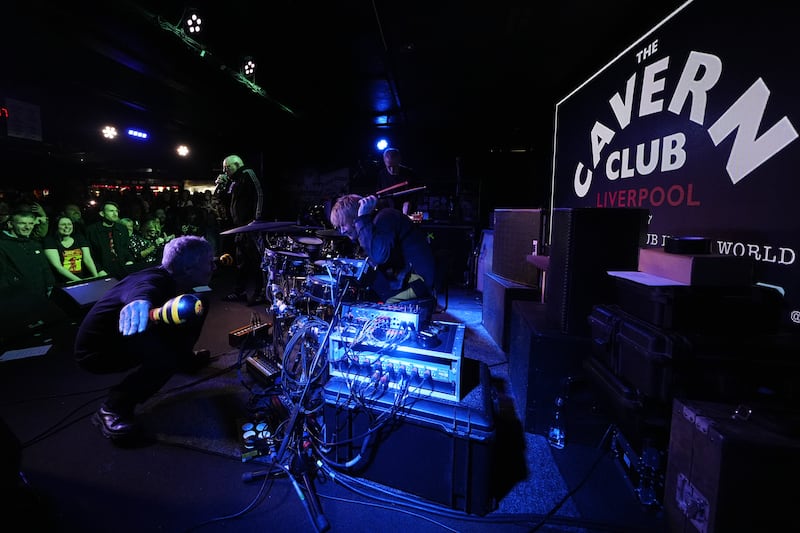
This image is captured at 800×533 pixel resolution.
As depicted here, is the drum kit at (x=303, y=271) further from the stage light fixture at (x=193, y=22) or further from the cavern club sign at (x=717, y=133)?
the stage light fixture at (x=193, y=22)

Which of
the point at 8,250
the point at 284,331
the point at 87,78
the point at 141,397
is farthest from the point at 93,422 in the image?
the point at 87,78

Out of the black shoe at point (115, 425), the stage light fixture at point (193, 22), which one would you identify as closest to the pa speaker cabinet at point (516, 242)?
the black shoe at point (115, 425)

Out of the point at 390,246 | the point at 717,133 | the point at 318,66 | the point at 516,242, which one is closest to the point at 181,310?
the point at 390,246

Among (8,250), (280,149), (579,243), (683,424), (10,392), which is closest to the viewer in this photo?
(683,424)

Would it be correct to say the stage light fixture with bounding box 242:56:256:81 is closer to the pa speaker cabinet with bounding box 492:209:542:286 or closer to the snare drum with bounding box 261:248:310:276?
the snare drum with bounding box 261:248:310:276

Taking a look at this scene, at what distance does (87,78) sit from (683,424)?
7.04 metres

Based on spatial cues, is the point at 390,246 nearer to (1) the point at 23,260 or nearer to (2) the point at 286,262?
(2) the point at 286,262

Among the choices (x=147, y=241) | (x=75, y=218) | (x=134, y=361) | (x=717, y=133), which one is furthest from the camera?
(x=147, y=241)

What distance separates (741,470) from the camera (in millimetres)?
1100

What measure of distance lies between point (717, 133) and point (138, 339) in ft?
12.6

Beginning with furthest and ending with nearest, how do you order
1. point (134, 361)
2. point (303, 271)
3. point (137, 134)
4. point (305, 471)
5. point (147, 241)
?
1. point (137, 134)
2. point (147, 241)
3. point (303, 271)
4. point (134, 361)
5. point (305, 471)

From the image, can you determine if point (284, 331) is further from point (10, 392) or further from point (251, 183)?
point (251, 183)

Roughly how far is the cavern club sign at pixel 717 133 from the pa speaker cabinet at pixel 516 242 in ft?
2.39

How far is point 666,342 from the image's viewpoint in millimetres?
1360
